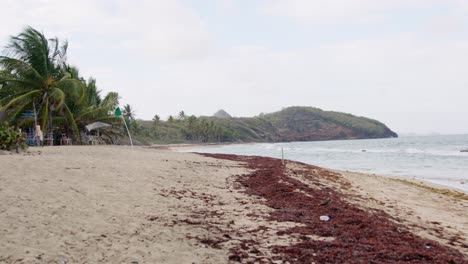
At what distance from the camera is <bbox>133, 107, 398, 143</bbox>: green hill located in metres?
105

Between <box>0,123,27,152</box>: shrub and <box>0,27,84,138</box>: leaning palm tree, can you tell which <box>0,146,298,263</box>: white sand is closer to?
<box>0,123,27,152</box>: shrub

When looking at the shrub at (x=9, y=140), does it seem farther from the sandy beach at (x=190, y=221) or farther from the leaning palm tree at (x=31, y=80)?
the leaning palm tree at (x=31, y=80)

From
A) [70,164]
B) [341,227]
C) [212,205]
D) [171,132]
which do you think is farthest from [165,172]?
[171,132]

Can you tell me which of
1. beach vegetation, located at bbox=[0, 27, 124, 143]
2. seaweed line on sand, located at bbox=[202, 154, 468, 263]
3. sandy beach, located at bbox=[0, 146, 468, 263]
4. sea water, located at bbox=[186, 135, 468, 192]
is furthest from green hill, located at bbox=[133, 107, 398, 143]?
seaweed line on sand, located at bbox=[202, 154, 468, 263]

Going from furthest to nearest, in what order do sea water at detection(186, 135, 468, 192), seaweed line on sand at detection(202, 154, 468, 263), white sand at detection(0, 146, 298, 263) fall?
1. sea water at detection(186, 135, 468, 192)
2. seaweed line on sand at detection(202, 154, 468, 263)
3. white sand at detection(0, 146, 298, 263)

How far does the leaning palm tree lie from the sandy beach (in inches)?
470

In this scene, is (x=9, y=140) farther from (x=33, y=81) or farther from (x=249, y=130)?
(x=249, y=130)

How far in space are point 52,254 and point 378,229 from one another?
493 centimetres

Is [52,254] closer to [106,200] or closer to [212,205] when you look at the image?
[106,200]

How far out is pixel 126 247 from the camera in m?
4.80

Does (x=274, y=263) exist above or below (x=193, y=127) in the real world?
below

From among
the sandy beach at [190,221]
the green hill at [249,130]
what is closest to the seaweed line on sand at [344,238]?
the sandy beach at [190,221]

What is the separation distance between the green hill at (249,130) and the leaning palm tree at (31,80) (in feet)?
220

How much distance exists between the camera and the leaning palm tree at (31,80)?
2039 centimetres
